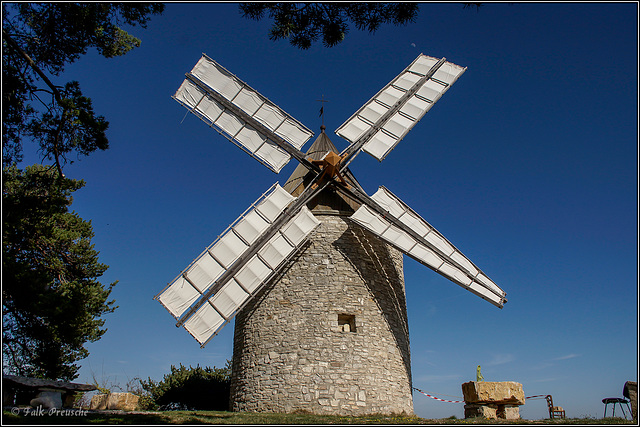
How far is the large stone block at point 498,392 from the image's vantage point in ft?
30.8

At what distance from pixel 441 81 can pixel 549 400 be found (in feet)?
27.6

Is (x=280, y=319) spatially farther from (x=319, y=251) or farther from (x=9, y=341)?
(x=9, y=341)

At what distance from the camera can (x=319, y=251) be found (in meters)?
10.1

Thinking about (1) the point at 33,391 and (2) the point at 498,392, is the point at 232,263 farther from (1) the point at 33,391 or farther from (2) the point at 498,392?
(2) the point at 498,392

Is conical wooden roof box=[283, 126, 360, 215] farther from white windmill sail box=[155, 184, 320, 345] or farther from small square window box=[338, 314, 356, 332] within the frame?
small square window box=[338, 314, 356, 332]

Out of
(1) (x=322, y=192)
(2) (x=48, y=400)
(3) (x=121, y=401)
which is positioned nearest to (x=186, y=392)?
(3) (x=121, y=401)

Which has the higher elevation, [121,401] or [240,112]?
[240,112]

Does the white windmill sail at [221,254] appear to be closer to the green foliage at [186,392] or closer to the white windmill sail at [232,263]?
the white windmill sail at [232,263]

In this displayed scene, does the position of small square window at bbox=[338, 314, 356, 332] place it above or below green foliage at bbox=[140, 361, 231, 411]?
above

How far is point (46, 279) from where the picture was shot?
8328 millimetres

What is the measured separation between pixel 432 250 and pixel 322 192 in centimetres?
299

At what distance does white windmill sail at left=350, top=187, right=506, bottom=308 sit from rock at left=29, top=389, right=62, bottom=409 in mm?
6688

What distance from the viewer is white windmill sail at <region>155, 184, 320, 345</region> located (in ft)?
29.2

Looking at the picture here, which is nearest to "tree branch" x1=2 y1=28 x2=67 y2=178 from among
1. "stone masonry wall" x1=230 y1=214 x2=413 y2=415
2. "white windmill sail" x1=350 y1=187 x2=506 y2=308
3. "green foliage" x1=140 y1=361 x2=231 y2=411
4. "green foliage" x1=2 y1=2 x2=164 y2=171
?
"green foliage" x1=2 y1=2 x2=164 y2=171
